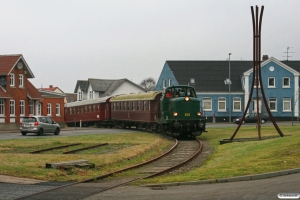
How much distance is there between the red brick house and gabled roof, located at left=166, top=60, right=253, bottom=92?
24.0 metres

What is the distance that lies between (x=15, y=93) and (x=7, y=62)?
331 centimetres

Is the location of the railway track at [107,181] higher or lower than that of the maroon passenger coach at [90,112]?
lower

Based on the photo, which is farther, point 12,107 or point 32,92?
point 32,92

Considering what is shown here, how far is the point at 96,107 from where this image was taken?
181 ft

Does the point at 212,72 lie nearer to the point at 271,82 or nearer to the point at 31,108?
the point at 271,82

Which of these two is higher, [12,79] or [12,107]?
[12,79]

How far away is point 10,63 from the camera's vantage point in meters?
53.2

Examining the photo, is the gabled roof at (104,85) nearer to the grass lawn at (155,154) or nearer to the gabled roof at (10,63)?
the gabled roof at (10,63)

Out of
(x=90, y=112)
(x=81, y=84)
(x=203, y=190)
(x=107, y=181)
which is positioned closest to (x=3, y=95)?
(x=90, y=112)

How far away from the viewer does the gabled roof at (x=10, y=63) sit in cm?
5212

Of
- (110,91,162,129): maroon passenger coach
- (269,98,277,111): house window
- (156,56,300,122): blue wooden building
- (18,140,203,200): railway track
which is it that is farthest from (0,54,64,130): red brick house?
(18,140,203,200): railway track

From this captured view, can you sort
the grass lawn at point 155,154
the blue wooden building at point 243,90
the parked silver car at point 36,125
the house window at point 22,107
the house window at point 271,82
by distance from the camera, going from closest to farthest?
the grass lawn at point 155,154
the parked silver car at point 36,125
the house window at point 22,107
the blue wooden building at point 243,90
the house window at point 271,82

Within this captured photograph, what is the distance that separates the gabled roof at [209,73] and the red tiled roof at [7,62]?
87.2 ft

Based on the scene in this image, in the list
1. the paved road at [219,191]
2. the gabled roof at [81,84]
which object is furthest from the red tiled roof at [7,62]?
the paved road at [219,191]
